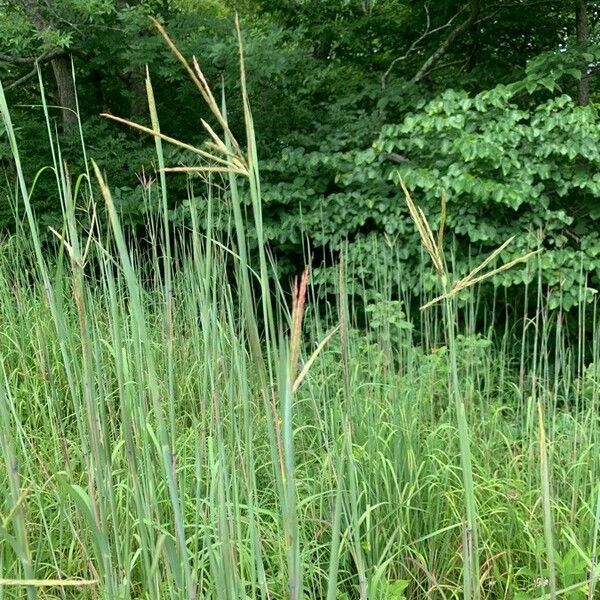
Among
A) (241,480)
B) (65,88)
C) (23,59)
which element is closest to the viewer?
(241,480)

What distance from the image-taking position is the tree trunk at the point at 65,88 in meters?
4.68

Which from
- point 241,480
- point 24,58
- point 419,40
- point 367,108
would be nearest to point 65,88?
point 24,58

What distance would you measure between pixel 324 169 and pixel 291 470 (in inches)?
158

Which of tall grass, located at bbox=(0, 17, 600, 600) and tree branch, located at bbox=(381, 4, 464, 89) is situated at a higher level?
tree branch, located at bbox=(381, 4, 464, 89)

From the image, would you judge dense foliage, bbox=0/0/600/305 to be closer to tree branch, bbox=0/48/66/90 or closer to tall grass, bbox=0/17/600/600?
tree branch, bbox=0/48/66/90

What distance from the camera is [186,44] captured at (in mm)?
4324

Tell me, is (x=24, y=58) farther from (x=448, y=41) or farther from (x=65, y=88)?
(x=448, y=41)

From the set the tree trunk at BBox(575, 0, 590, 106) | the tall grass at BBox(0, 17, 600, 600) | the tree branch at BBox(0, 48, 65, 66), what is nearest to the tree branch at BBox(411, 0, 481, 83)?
the tree trunk at BBox(575, 0, 590, 106)

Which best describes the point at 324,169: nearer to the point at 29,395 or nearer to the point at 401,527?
the point at 29,395

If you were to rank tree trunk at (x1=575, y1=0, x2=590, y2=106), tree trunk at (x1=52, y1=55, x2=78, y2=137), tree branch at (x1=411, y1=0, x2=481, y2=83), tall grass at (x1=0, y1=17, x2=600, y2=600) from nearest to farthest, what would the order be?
tall grass at (x1=0, y1=17, x2=600, y2=600)
tree trunk at (x1=575, y1=0, x2=590, y2=106)
tree branch at (x1=411, y1=0, x2=481, y2=83)
tree trunk at (x1=52, y1=55, x2=78, y2=137)

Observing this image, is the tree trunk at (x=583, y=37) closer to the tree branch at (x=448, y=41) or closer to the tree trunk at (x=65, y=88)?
the tree branch at (x=448, y=41)

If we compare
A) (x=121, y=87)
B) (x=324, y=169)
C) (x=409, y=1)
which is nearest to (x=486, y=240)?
(x=324, y=169)

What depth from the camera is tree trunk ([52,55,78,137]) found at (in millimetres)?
4676

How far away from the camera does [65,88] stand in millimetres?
4840
